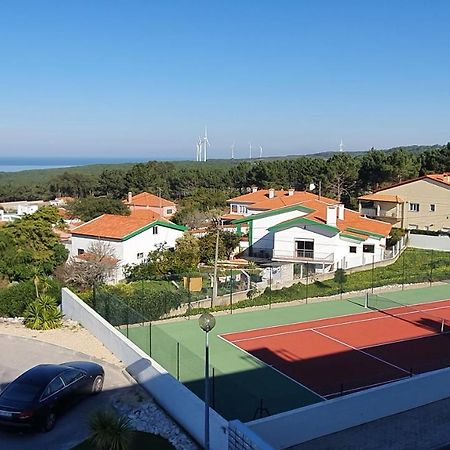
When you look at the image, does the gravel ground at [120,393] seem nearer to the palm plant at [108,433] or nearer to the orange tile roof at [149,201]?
the palm plant at [108,433]

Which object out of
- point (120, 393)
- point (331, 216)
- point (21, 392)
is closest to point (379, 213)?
point (331, 216)

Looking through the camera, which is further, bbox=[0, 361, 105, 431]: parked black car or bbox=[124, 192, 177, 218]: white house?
bbox=[124, 192, 177, 218]: white house

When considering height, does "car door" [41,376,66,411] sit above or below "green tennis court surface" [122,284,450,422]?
above

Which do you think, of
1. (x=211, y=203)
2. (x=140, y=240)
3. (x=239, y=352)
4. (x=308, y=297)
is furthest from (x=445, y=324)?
(x=211, y=203)

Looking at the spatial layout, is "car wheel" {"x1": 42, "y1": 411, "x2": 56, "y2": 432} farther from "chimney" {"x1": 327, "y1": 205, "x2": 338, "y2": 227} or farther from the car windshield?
"chimney" {"x1": 327, "y1": 205, "x2": 338, "y2": 227}

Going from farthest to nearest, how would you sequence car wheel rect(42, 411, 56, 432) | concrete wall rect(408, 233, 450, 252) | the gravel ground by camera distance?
1. concrete wall rect(408, 233, 450, 252)
2. the gravel ground
3. car wheel rect(42, 411, 56, 432)

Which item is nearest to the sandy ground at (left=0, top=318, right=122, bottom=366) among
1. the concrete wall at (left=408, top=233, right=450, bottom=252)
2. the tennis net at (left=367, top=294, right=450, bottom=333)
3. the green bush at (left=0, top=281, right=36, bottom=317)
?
the green bush at (left=0, top=281, right=36, bottom=317)

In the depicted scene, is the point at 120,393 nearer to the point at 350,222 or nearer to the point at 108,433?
the point at 108,433
